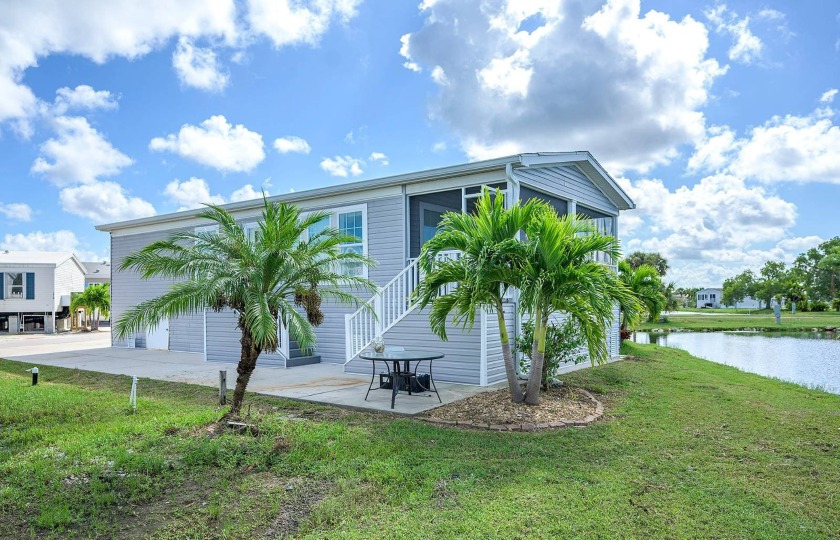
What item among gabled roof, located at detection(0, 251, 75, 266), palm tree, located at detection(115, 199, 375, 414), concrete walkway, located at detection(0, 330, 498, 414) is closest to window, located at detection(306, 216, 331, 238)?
concrete walkway, located at detection(0, 330, 498, 414)

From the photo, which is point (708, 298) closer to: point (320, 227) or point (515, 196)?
point (320, 227)

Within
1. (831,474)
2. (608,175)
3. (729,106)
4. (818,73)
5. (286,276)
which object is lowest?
(831,474)

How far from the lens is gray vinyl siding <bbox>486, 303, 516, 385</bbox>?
28.5 feet

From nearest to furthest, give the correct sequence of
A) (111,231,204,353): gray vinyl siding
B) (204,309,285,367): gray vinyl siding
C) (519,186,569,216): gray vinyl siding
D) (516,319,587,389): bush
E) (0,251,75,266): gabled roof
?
(516,319,587,389): bush → (519,186,569,216): gray vinyl siding → (204,309,285,367): gray vinyl siding → (111,231,204,353): gray vinyl siding → (0,251,75,266): gabled roof

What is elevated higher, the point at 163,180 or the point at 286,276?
the point at 163,180

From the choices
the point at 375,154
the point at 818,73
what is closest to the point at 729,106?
the point at 818,73

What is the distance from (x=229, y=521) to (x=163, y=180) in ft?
48.6

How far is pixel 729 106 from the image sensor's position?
1308 cm

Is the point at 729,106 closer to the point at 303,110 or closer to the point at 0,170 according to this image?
the point at 303,110

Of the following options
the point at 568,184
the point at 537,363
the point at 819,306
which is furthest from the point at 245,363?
the point at 819,306

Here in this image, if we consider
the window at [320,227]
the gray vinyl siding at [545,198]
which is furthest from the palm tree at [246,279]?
the window at [320,227]

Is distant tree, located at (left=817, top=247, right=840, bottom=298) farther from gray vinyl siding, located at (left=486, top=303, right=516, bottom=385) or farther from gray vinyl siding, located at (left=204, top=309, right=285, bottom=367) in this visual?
gray vinyl siding, located at (left=204, top=309, right=285, bottom=367)

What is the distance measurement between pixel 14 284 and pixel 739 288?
71.8 metres

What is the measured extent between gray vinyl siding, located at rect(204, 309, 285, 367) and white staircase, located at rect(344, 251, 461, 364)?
4.13 m
